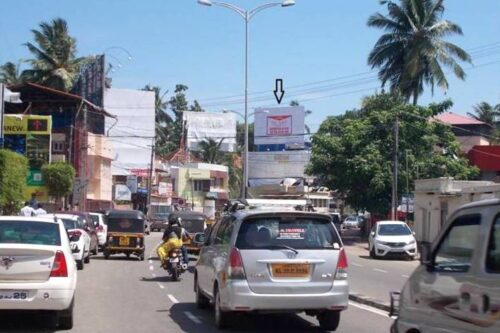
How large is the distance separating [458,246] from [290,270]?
15.9 ft

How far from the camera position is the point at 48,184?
50812 millimetres

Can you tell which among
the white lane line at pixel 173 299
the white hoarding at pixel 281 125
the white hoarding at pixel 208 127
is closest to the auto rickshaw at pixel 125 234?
the white lane line at pixel 173 299

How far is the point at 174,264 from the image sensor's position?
→ 67.7 ft

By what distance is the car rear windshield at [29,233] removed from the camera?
1172 cm

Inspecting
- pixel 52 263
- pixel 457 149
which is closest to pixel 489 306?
pixel 52 263

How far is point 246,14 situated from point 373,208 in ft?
55.6

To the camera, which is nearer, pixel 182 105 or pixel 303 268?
pixel 303 268

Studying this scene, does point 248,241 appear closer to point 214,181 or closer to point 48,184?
point 48,184

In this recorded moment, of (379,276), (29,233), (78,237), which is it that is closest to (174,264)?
(78,237)

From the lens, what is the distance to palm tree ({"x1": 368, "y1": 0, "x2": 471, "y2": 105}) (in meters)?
57.2

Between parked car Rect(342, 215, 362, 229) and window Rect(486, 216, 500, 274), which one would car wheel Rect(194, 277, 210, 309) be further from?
parked car Rect(342, 215, 362, 229)

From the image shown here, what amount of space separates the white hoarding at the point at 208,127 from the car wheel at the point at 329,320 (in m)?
83.0

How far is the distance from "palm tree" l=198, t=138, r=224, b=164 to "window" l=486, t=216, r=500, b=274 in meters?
90.1

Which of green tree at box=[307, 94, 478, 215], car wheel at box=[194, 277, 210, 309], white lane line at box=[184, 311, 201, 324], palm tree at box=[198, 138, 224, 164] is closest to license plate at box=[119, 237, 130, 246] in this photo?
car wheel at box=[194, 277, 210, 309]
